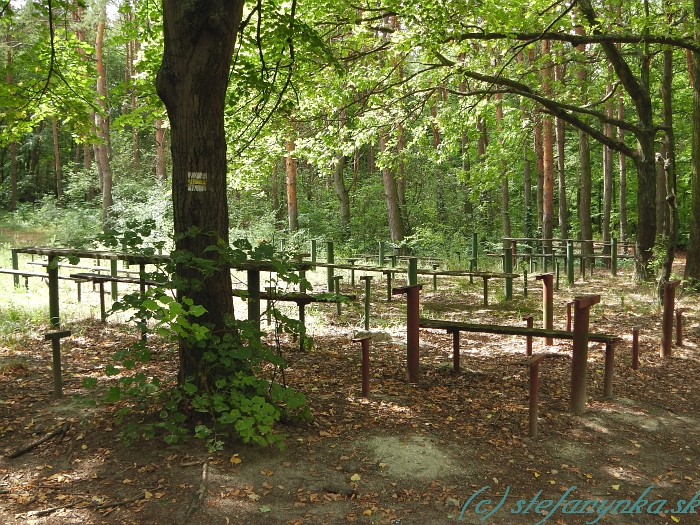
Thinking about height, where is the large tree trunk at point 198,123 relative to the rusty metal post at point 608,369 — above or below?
above

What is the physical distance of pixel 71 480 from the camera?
3379mm

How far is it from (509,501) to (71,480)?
97.7 inches

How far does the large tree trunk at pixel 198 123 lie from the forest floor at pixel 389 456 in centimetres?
75

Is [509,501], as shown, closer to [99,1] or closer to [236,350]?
[236,350]

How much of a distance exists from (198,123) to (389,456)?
248 centimetres

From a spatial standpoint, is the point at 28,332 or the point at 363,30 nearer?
the point at 28,332

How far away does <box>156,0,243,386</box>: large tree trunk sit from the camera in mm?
3809

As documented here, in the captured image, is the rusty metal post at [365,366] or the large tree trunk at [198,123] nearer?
the large tree trunk at [198,123]

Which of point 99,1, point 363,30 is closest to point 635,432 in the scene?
point 363,30

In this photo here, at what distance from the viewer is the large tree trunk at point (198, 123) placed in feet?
12.5

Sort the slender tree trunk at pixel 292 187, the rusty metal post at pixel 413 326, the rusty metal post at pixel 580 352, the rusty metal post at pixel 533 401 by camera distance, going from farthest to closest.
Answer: the slender tree trunk at pixel 292 187 < the rusty metal post at pixel 413 326 < the rusty metal post at pixel 580 352 < the rusty metal post at pixel 533 401

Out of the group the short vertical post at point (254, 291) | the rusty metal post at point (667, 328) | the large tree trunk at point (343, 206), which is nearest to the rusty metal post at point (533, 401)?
the short vertical post at point (254, 291)

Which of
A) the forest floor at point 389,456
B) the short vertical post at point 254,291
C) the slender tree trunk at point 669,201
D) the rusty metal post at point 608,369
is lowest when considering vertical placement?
the forest floor at point 389,456

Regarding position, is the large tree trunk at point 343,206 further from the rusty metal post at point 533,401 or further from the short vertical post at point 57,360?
the rusty metal post at point 533,401
